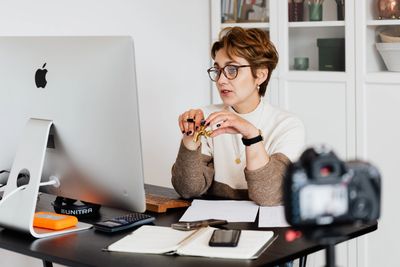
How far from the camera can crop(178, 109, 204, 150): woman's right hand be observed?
2563 millimetres

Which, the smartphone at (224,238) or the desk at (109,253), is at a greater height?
the smartphone at (224,238)

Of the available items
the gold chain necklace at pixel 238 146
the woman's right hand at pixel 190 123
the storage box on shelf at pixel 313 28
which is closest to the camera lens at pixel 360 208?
the woman's right hand at pixel 190 123

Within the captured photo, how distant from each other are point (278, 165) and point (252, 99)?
13.0 inches

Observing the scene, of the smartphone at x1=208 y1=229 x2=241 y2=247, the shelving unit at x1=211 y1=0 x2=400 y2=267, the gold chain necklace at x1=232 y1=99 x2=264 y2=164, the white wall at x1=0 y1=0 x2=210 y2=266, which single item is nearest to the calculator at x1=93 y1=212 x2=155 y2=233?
the smartphone at x1=208 y1=229 x2=241 y2=247

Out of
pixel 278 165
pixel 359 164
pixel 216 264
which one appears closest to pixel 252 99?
pixel 278 165

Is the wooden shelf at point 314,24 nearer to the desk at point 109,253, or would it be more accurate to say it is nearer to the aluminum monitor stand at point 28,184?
the desk at point 109,253

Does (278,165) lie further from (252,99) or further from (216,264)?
(216,264)

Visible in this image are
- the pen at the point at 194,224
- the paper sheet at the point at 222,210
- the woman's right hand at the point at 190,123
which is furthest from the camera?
the woman's right hand at the point at 190,123

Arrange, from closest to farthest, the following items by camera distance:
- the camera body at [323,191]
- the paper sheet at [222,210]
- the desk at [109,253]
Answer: the camera body at [323,191] < the desk at [109,253] < the paper sheet at [222,210]

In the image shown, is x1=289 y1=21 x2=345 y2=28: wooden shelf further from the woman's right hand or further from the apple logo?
the apple logo

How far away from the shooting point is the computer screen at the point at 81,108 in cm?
204

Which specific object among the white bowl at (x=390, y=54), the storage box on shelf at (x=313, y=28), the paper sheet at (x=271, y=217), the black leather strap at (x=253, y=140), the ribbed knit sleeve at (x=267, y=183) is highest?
the storage box on shelf at (x=313, y=28)

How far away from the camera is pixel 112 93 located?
204 centimetres

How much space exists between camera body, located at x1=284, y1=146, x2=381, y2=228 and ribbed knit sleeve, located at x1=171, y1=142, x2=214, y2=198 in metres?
1.48
